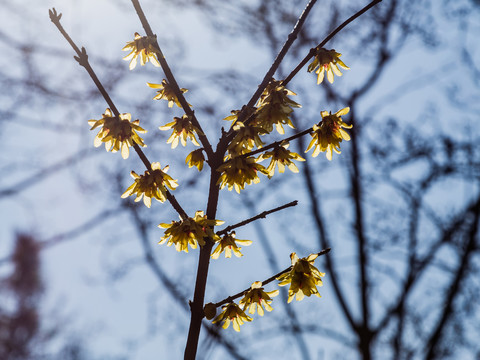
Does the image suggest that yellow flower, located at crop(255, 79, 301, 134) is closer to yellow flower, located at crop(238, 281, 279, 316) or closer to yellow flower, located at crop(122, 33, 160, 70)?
yellow flower, located at crop(122, 33, 160, 70)

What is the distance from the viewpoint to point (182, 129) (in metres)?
1.50

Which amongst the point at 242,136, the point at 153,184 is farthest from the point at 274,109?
the point at 153,184

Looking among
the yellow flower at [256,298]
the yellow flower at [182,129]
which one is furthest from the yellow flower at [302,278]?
the yellow flower at [182,129]

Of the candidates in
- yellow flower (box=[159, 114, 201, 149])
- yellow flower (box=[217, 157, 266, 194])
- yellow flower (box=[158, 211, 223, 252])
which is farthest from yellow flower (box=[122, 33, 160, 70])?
yellow flower (box=[158, 211, 223, 252])

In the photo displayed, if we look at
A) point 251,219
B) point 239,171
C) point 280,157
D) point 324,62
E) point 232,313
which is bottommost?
point 232,313

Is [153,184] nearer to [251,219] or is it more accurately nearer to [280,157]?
[251,219]

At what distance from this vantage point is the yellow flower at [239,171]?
131 centimetres

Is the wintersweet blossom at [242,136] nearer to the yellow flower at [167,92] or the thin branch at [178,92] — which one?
the thin branch at [178,92]

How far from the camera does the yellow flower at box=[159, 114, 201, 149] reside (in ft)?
4.70

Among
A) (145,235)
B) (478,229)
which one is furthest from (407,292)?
(145,235)

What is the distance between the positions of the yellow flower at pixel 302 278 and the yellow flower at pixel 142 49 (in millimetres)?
880

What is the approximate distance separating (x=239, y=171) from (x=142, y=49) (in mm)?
583

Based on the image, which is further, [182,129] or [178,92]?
[182,129]

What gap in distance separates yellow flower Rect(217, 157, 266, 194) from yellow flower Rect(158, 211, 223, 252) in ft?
0.45
